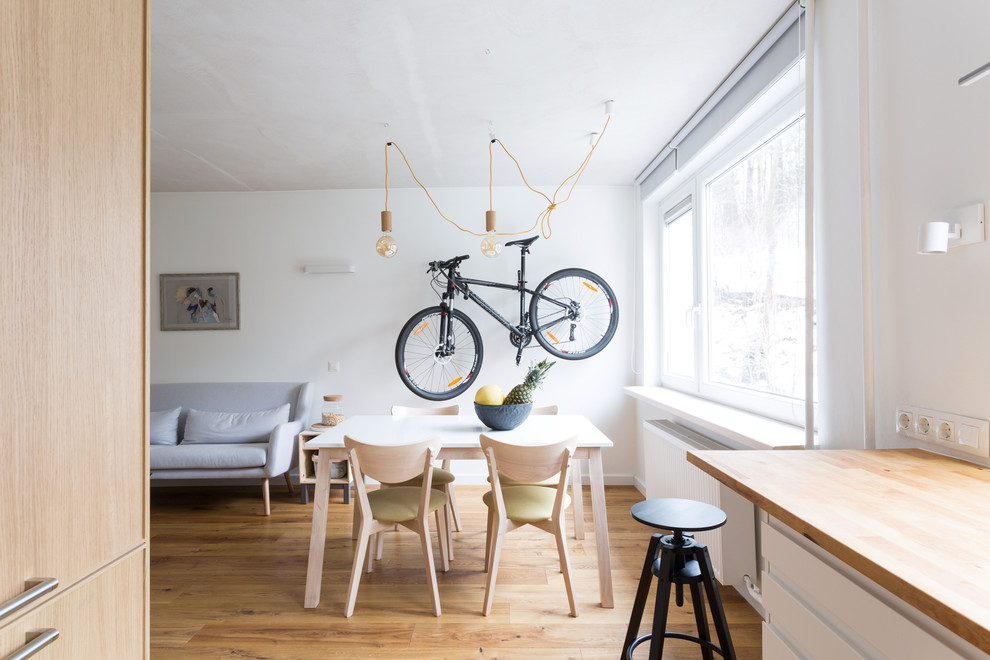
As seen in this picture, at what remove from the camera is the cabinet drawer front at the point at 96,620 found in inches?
32.4

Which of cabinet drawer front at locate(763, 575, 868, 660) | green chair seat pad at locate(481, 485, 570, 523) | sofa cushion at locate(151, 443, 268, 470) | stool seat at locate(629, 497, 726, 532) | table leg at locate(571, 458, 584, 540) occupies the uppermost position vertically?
stool seat at locate(629, 497, 726, 532)

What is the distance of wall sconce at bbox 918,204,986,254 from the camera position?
125cm

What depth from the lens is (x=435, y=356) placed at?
169 inches

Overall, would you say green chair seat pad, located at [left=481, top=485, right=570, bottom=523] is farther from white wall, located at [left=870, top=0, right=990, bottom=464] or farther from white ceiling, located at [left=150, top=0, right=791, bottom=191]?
white ceiling, located at [left=150, top=0, right=791, bottom=191]

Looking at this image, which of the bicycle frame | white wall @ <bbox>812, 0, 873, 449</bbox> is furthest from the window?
the bicycle frame

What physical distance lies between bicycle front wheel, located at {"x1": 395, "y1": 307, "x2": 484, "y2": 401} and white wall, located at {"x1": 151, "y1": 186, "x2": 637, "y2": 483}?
0.12m

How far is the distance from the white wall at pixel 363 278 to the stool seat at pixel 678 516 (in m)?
2.61

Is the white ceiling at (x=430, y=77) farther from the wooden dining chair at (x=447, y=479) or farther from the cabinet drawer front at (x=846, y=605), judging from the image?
the cabinet drawer front at (x=846, y=605)

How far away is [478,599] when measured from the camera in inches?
97.5

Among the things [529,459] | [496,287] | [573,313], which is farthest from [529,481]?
[496,287]

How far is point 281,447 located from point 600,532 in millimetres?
2468

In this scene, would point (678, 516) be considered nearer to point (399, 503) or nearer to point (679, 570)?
point (679, 570)

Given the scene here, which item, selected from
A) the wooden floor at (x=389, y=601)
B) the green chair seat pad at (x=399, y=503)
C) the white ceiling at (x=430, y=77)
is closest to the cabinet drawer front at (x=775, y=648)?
the wooden floor at (x=389, y=601)

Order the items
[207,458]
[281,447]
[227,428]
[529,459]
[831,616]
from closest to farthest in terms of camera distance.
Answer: [831,616], [529,459], [207,458], [281,447], [227,428]
